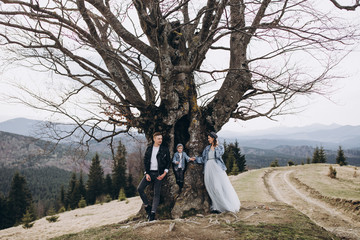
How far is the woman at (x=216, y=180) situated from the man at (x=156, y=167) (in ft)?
2.95

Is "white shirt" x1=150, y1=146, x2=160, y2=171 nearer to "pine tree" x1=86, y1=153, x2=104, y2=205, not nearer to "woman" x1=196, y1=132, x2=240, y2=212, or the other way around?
"woman" x1=196, y1=132, x2=240, y2=212

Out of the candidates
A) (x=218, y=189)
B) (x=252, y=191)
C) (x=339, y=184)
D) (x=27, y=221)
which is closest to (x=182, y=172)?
(x=218, y=189)

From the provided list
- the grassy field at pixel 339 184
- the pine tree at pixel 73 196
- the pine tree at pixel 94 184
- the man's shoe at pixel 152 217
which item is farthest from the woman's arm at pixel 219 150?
the pine tree at pixel 73 196

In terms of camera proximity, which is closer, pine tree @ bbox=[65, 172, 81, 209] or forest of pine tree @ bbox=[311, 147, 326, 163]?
pine tree @ bbox=[65, 172, 81, 209]

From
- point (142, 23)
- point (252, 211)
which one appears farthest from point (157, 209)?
point (142, 23)

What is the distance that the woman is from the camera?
487cm

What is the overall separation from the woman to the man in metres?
0.90

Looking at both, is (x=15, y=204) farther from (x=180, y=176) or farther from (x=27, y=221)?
(x=180, y=176)

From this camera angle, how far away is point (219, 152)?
505cm

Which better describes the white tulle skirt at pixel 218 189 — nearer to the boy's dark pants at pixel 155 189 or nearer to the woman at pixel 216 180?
the woman at pixel 216 180

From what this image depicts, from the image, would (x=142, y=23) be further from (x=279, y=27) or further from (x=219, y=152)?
(x=219, y=152)

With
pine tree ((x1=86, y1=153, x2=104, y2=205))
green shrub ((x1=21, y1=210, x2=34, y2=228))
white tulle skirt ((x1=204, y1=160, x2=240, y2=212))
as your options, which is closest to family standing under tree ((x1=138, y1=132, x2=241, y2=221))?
white tulle skirt ((x1=204, y1=160, x2=240, y2=212))

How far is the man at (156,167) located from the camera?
15.3ft

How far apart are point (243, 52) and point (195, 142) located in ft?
9.96
